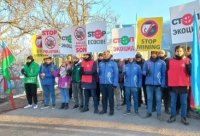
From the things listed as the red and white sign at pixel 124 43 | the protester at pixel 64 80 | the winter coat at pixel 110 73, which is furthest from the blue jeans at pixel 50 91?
the red and white sign at pixel 124 43

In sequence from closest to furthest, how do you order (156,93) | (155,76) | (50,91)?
(155,76) → (156,93) → (50,91)

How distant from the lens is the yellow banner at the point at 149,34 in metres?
7.07

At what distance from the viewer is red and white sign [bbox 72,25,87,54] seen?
856 centimetres

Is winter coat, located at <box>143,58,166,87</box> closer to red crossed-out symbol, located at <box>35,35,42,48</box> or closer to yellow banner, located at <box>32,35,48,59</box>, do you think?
yellow banner, located at <box>32,35,48,59</box>

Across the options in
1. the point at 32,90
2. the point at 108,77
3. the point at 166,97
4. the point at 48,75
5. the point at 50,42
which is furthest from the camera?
the point at 50,42

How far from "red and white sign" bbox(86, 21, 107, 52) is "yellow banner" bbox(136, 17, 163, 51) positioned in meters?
1.19

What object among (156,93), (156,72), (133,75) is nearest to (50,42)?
(133,75)

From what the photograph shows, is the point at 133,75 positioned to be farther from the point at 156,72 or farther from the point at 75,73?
the point at 75,73

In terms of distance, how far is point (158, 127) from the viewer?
6410 mm

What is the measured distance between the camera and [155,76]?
23.0 ft

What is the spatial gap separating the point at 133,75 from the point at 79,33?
2.52m

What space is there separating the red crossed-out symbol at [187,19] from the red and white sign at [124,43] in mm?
1730

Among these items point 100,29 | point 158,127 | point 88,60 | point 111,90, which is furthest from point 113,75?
point 158,127

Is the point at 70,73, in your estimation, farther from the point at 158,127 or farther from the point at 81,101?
the point at 158,127
